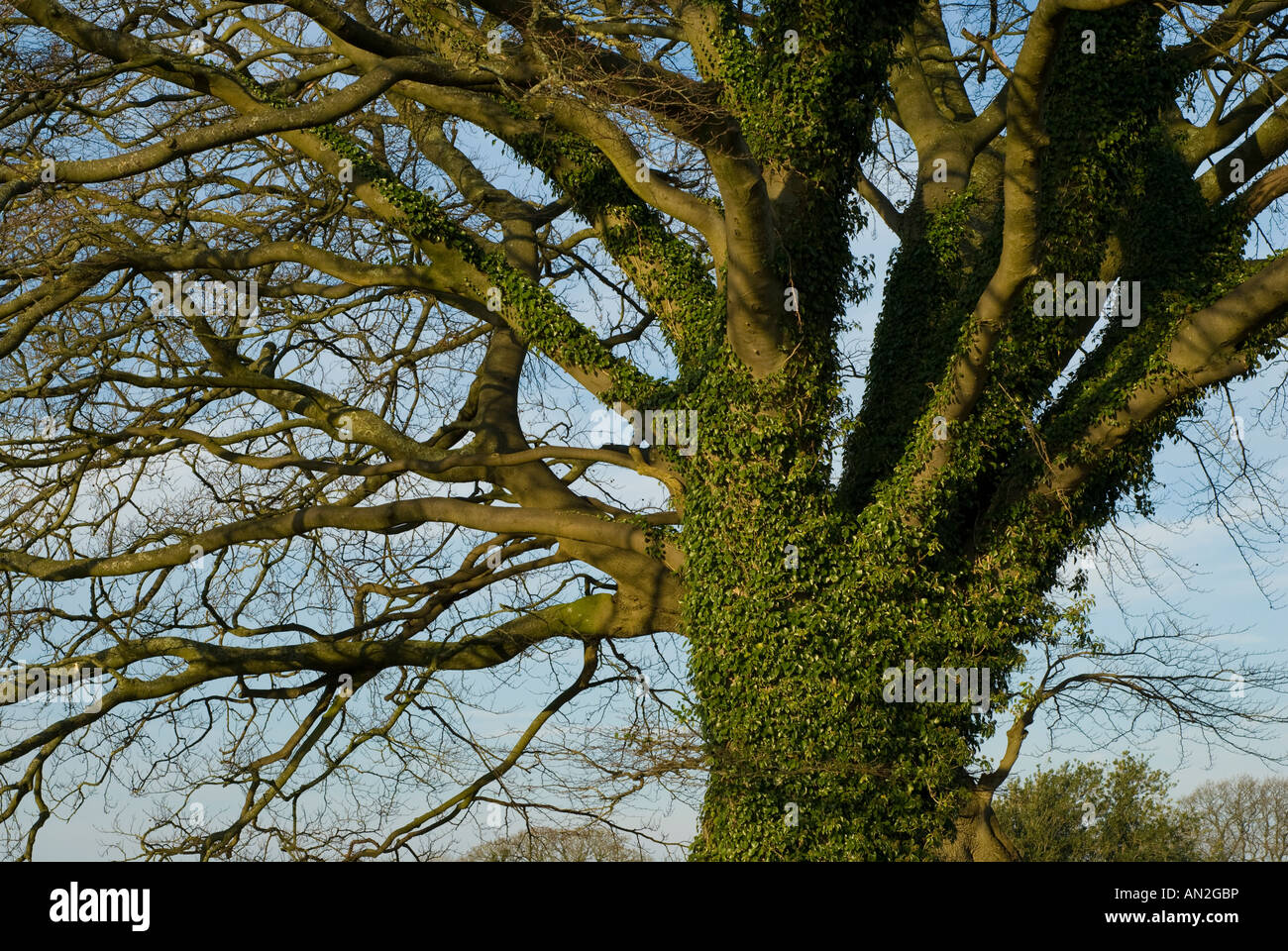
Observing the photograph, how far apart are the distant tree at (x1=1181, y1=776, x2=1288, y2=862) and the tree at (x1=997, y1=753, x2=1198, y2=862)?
1189mm

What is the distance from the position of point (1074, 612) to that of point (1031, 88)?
4.42 meters

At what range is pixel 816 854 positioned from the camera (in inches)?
340

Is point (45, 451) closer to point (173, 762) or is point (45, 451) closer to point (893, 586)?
point (173, 762)

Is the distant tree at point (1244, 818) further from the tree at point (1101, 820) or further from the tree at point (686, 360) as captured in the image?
the tree at point (686, 360)

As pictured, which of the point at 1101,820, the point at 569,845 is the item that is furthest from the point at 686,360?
the point at 1101,820

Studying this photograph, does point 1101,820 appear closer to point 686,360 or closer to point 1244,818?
point 1244,818

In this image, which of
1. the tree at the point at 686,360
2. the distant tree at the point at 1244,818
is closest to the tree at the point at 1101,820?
the distant tree at the point at 1244,818

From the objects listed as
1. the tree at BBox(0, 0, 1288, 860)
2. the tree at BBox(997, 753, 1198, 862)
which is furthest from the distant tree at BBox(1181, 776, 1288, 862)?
the tree at BBox(0, 0, 1288, 860)

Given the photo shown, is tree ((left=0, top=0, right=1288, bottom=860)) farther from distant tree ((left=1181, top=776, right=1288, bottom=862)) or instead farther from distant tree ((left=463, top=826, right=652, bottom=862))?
distant tree ((left=1181, top=776, right=1288, bottom=862))

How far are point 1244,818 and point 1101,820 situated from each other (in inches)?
206

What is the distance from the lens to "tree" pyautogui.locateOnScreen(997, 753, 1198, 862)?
19641 mm

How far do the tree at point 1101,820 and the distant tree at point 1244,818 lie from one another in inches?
46.8

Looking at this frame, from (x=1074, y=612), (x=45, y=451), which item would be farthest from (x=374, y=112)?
(x=1074, y=612)
